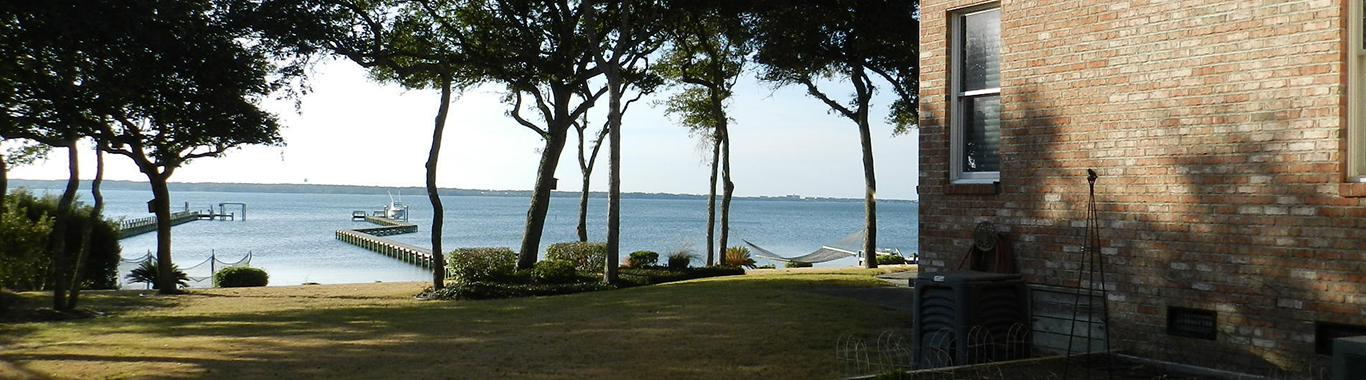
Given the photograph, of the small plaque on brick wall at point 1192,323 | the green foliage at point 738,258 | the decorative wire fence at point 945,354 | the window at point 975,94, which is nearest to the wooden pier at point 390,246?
the green foliage at point 738,258

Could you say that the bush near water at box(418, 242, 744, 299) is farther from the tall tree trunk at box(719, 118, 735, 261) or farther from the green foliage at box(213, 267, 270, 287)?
the green foliage at box(213, 267, 270, 287)

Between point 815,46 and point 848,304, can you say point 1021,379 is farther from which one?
point 815,46

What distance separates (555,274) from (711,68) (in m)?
10.0

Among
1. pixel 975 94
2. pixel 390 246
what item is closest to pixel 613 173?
pixel 975 94

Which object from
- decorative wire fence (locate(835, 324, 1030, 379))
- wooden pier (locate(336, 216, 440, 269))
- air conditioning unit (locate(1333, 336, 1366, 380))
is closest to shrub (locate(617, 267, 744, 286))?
decorative wire fence (locate(835, 324, 1030, 379))

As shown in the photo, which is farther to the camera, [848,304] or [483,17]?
[483,17]

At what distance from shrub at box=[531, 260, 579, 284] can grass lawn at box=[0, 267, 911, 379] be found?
288cm

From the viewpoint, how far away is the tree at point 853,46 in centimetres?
2123

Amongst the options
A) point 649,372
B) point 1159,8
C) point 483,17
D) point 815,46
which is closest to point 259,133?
point 483,17

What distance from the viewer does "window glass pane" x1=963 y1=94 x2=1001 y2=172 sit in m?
8.89

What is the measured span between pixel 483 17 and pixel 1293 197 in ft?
60.2

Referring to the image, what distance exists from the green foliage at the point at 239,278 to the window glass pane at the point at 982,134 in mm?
23200

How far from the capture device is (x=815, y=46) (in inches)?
895

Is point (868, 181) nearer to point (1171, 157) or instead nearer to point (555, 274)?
point (555, 274)
